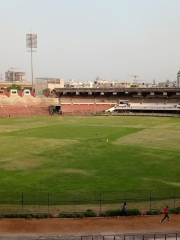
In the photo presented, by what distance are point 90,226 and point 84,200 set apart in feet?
10.7

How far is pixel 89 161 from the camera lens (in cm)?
2877

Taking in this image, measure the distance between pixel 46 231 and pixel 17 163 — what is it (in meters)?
14.6

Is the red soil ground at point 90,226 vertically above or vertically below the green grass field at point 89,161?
below

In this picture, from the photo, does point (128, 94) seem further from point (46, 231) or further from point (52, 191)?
point (46, 231)

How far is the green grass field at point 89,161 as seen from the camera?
71.4 feet

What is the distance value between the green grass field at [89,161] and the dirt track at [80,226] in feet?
15.4

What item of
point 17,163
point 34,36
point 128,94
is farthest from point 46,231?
point 34,36

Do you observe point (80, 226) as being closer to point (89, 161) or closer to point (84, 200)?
point (84, 200)

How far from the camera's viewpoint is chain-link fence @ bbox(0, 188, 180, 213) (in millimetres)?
17375

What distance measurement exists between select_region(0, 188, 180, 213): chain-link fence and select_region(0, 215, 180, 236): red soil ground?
1198mm

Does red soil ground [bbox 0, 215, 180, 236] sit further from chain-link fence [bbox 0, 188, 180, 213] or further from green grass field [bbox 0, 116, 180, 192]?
green grass field [bbox 0, 116, 180, 192]

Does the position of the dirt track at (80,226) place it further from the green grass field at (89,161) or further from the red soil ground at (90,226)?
the green grass field at (89,161)

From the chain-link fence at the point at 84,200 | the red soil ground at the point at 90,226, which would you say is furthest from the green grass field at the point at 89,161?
the red soil ground at the point at 90,226

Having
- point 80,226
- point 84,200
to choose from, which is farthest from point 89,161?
point 80,226
